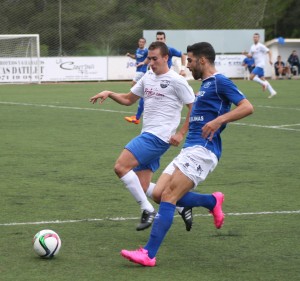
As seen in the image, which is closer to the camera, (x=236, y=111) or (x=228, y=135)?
(x=236, y=111)

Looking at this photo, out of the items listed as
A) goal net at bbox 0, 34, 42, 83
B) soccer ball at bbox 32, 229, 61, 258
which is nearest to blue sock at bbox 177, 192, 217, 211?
soccer ball at bbox 32, 229, 61, 258

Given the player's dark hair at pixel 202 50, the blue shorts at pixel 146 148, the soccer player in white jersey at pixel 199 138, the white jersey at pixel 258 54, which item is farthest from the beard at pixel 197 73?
the white jersey at pixel 258 54

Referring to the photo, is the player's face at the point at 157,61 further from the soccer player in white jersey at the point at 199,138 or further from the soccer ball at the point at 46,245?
the soccer ball at the point at 46,245

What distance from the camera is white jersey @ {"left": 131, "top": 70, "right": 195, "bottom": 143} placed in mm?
9062

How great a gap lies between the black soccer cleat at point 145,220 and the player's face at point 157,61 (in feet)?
4.87

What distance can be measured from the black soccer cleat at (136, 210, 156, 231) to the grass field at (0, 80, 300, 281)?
69 millimetres

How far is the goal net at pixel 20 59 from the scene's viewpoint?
38.5 metres

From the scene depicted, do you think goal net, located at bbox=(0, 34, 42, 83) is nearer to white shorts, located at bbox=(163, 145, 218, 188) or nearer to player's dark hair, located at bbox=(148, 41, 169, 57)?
player's dark hair, located at bbox=(148, 41, 169, 57)

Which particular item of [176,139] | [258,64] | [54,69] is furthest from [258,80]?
[176,139]

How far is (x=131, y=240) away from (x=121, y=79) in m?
34.7

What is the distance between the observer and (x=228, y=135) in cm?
1777

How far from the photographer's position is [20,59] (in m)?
38.7

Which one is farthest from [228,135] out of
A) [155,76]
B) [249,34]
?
[249,34]

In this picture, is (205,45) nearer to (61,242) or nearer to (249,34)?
(61,242)
